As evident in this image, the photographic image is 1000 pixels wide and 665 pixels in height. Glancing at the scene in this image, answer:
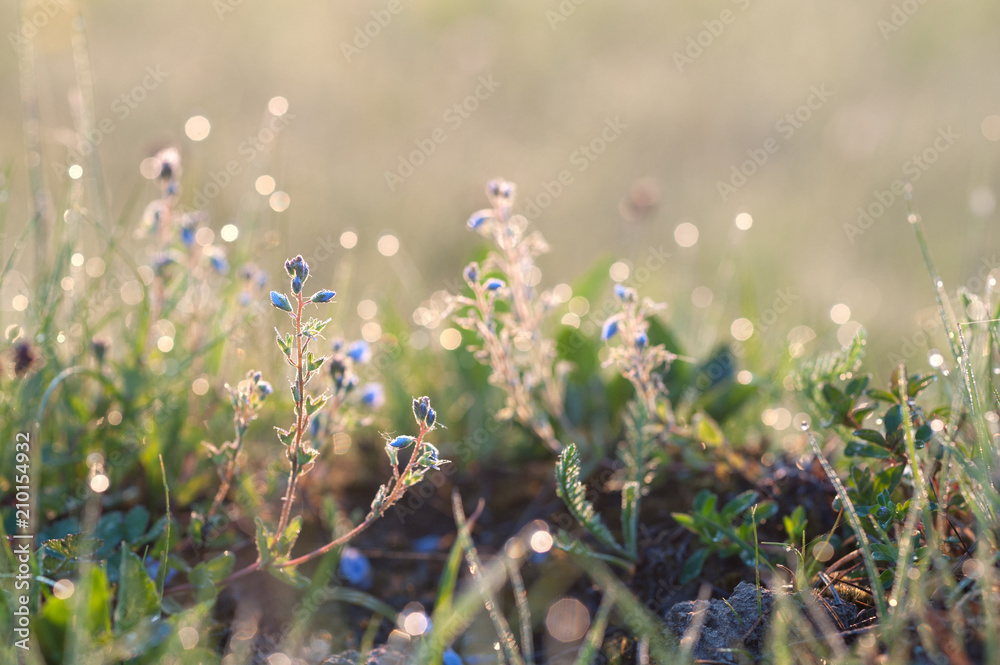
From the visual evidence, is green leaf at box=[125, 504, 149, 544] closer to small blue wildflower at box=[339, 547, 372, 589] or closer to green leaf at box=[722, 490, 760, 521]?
small blue wildflower at box=[339, 547, 372, 589]

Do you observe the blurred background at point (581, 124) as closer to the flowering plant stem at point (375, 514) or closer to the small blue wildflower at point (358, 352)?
the small blue wildflower at point (358, 352)

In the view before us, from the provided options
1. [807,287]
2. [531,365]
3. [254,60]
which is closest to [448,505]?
[531,365]

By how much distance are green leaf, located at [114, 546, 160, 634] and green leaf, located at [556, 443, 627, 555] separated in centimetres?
70

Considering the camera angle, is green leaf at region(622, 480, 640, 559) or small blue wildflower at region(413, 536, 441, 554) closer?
green leaf at region(622, 480, 640, 559)

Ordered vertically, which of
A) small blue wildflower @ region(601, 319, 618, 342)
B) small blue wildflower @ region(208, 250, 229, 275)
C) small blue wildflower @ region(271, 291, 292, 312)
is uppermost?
small blue wildflower @ region(271, 291, 292, 312)

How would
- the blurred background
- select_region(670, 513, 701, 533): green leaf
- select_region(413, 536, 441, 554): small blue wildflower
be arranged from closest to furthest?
select_region(670, 513, 701, 533): green leaf, select_region(413, 536, 441, 554): small blue wildflower, the blurred background

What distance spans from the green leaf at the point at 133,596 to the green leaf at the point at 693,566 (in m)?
0.96

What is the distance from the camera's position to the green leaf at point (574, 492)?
1.41m

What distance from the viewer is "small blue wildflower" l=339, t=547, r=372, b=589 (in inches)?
70.2

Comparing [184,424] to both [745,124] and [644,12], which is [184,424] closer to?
[745,124]

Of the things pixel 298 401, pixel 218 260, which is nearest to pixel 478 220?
pixel 298 401

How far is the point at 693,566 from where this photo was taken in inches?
61.4

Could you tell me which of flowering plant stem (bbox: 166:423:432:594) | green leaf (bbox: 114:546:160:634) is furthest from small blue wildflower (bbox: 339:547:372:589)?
green leaf (bbox: 114:546:160:634)

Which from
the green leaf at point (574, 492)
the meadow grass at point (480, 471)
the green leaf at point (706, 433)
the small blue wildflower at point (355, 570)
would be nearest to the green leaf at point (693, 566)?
the meadow grass at point (480, 471)
